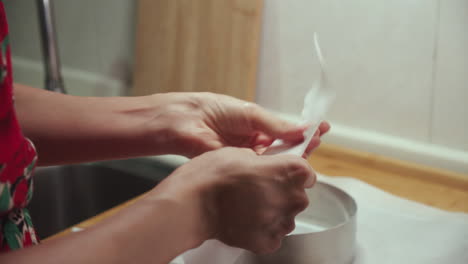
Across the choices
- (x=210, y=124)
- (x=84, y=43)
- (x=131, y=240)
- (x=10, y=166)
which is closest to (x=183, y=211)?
(x=131, y=240)

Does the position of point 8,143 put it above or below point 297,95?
above

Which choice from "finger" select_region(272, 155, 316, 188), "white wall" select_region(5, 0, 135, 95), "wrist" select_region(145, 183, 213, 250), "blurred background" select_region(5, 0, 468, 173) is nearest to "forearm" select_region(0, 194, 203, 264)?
"wrist" select_region(145, 183, 213, 250)

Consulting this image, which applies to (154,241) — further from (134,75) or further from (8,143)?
(134,75)

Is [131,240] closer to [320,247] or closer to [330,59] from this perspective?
[320,247]

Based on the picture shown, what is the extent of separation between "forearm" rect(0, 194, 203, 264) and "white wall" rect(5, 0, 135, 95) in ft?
3.02

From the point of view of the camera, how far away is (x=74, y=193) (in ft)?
3.38

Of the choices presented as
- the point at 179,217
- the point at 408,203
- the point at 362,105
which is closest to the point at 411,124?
the point at 362,105

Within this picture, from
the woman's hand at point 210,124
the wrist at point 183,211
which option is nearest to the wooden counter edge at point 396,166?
the woman's hand at point 210,124

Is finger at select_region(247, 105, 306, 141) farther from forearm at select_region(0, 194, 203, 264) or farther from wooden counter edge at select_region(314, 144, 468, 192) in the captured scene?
wooden counter edge at select_region(314, 144, 468, 192)

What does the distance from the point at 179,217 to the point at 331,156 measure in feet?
2.02

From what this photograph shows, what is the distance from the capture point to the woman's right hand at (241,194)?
442 mm

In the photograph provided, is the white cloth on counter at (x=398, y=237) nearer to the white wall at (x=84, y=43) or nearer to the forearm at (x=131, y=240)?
the forearm at (x=131, y=240)

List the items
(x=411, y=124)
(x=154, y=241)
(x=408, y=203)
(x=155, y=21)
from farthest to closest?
(x=155, y=21) < (x=411, y=124) < (x=408, y=203) < (x=154, y=241)

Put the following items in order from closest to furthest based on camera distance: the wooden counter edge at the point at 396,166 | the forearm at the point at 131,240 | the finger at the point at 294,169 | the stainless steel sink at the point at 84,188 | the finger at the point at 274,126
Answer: the forearm at the point at 131,240 < the finger at the point at 294,169 < the finger at the point at 274,126 < the wooden counter edge at the point at 396,166 < the stainless steel sink at the point at 84,188
